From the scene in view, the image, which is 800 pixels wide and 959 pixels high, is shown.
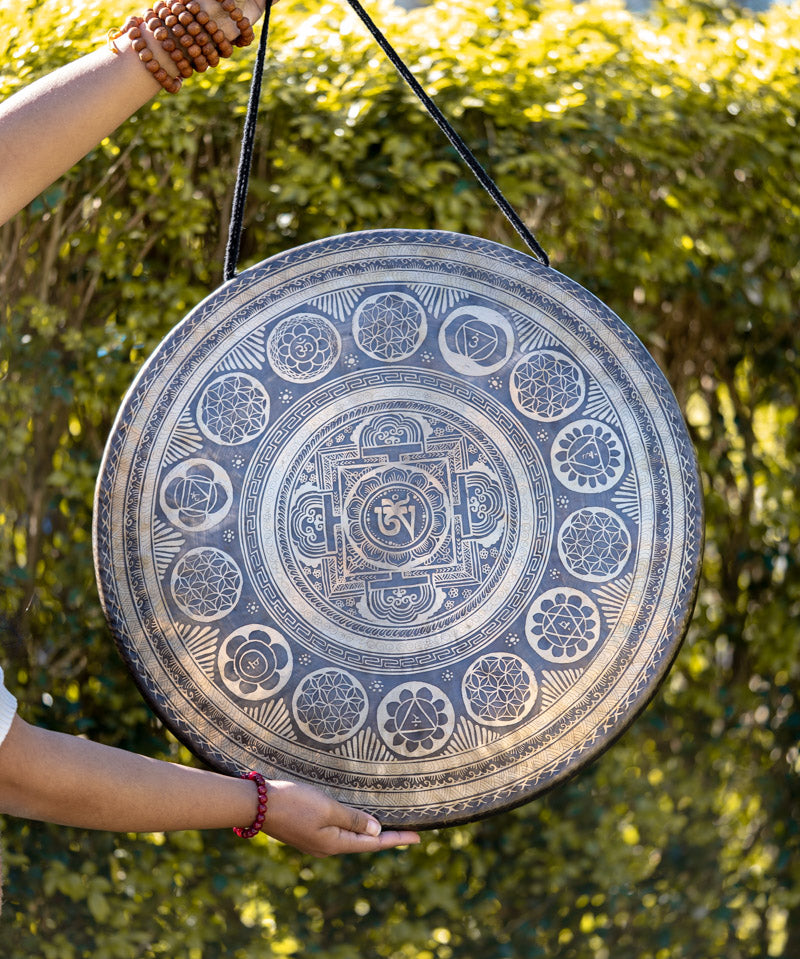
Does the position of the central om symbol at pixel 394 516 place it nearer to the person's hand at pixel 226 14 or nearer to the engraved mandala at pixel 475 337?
the engraved mandala at pixel 475 337

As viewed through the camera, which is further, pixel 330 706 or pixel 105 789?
pixel 330 706

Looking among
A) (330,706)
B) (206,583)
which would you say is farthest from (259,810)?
(206,583)

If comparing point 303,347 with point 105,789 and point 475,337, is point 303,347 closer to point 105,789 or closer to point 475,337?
point 475,337

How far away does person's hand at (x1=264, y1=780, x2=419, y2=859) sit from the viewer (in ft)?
4.54

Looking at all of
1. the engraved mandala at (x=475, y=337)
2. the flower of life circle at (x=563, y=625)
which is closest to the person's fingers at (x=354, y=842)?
the flower of life circle at (x=563, y=625)

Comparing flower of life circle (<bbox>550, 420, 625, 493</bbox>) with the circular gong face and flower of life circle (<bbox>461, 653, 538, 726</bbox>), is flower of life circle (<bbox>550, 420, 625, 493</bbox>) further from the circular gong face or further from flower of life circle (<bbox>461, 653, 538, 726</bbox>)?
flower of life circle (<bbox>461, 653, 538, 726</bbox>)

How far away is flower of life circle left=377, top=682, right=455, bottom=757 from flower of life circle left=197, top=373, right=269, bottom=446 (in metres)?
0.50

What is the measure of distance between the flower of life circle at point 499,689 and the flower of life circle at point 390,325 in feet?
1.76

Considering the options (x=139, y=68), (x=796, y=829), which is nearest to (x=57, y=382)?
(x=139, y=68)

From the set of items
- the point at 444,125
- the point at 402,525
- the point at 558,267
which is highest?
the point at 444,125

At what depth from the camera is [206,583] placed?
4.93 ft

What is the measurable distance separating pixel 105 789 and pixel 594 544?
2.74 ft

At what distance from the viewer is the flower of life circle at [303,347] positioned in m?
1.56

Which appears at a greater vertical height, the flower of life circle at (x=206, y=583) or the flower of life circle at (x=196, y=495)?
the flower of life circle at (x=196, y=495)
